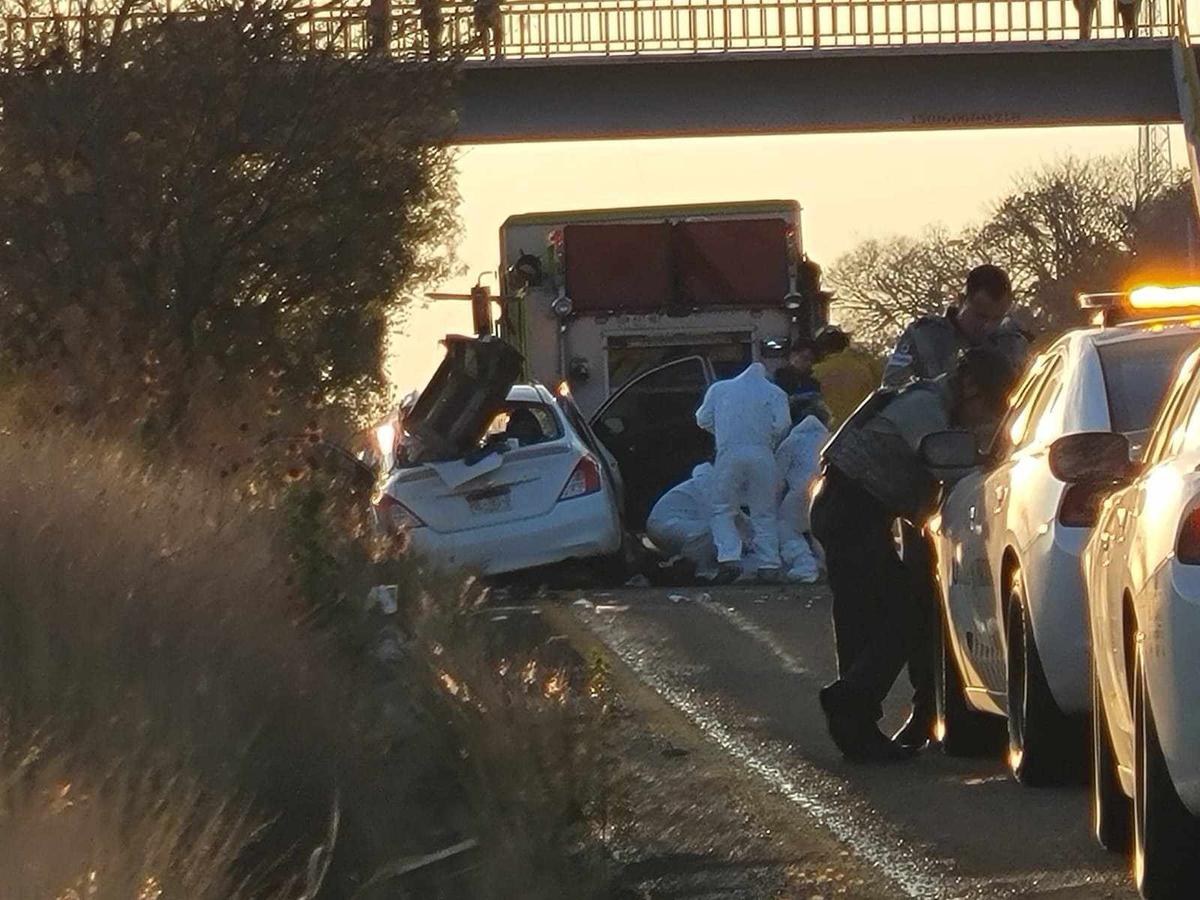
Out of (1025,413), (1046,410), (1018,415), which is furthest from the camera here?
(1018,415)

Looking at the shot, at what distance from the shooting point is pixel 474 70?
157 feet

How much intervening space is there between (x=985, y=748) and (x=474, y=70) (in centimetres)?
3656

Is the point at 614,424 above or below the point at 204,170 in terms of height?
below

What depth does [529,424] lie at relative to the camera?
887 inches

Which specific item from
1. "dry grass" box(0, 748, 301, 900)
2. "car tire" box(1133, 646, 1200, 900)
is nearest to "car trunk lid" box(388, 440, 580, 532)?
"car tire" box(1133, 646, 1200, 900)

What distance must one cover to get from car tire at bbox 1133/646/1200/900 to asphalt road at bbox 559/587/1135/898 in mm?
635

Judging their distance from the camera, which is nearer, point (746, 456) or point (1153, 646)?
point (1153, 646)

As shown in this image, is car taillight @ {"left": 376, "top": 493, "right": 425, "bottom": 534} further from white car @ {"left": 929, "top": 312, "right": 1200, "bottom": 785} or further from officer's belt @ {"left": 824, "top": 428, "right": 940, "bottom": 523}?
white car @ {"left": 929, "top": 312, "right": 1200, "bottom": 785}

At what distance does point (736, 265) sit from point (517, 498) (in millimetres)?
5623

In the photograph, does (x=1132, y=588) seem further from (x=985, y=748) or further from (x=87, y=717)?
(x=985, y=748)

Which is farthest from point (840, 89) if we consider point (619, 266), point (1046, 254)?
point (1046, 254)

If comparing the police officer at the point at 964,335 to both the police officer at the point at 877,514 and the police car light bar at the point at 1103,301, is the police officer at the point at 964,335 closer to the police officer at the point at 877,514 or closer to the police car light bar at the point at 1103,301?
the police officer at the point at 877,514

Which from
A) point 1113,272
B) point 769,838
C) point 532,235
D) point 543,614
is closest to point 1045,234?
point 1113,272

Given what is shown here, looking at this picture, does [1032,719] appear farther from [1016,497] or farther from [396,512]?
[396,512]
